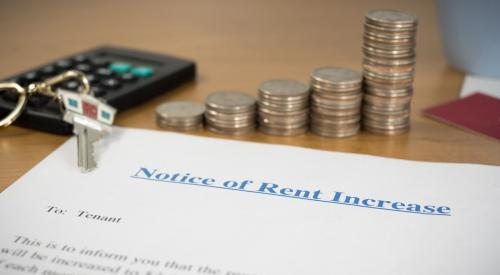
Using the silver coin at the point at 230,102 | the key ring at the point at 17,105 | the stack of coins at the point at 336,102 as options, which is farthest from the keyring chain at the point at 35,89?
the stack of coins at the point at 336,102

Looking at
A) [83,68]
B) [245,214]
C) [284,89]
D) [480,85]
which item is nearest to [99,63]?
[83,68]

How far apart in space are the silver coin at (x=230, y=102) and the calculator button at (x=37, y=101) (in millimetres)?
159

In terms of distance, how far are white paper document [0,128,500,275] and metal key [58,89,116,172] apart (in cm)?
1

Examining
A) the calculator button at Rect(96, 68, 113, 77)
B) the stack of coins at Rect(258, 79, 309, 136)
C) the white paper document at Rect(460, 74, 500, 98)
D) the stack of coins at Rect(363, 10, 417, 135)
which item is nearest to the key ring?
the calculator button at Rect(96, 68, 113, 77)

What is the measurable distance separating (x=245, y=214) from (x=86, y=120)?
0.19m

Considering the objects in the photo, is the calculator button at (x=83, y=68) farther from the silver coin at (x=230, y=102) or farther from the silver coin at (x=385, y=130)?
the silver coin at (x=385, y=130)

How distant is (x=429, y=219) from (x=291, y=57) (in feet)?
1.44

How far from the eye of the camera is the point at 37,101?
23.8 inches

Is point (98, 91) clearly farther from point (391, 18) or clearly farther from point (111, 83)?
point (391, 18)

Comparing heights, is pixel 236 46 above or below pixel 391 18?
below

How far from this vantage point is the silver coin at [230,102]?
610 millimetres

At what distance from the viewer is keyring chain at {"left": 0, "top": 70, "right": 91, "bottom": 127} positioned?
1.86ft

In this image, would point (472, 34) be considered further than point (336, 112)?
Yes

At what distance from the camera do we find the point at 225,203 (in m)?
0.47
